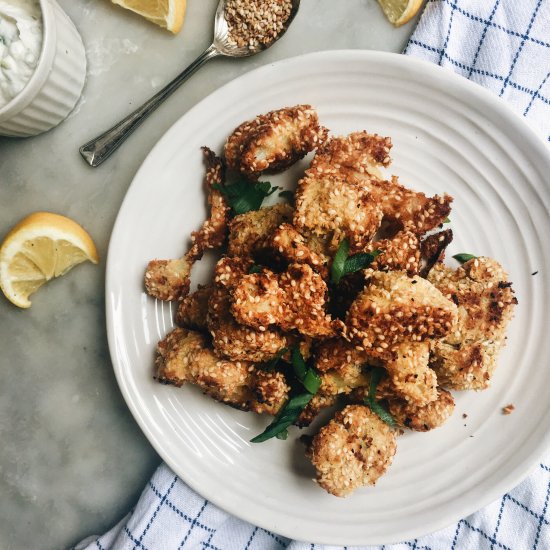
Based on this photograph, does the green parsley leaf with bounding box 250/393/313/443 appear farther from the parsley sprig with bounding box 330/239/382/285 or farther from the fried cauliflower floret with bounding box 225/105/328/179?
the fried cauliflower floret with bounding box 225/105/328/179

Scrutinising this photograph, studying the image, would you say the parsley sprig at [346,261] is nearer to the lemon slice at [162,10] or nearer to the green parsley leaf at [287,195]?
the green parsley leaf at [287,195]

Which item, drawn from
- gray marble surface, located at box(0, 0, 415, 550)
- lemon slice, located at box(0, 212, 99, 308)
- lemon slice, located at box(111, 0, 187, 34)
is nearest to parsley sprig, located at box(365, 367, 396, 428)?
gray marble surface, located at box(0, 0, 415, 550)

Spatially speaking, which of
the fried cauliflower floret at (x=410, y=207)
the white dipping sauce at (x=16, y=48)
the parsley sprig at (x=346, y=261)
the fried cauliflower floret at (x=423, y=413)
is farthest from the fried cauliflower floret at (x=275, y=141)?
the fried cauliflower floret at (x=423, y=413)

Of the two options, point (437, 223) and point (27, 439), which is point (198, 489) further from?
point (437, 223)

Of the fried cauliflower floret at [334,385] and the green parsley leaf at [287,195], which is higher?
the green parsley leaf at [287,195]

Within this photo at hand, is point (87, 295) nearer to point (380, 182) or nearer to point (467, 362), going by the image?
point (380, 182)

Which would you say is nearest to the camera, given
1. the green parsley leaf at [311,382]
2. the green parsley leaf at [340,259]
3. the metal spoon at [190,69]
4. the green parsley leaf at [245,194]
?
the green parsley leaf at [340,259]

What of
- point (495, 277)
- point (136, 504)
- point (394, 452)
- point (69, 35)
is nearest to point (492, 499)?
point (394, 452)

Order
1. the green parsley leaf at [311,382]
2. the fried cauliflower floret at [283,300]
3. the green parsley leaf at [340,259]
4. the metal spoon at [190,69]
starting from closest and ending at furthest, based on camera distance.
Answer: the fried cauliflower floret at [283,300], the green parsley leaf at [340,259], the green parsley leaf at [311,382], the metal spoon at [190,69]
